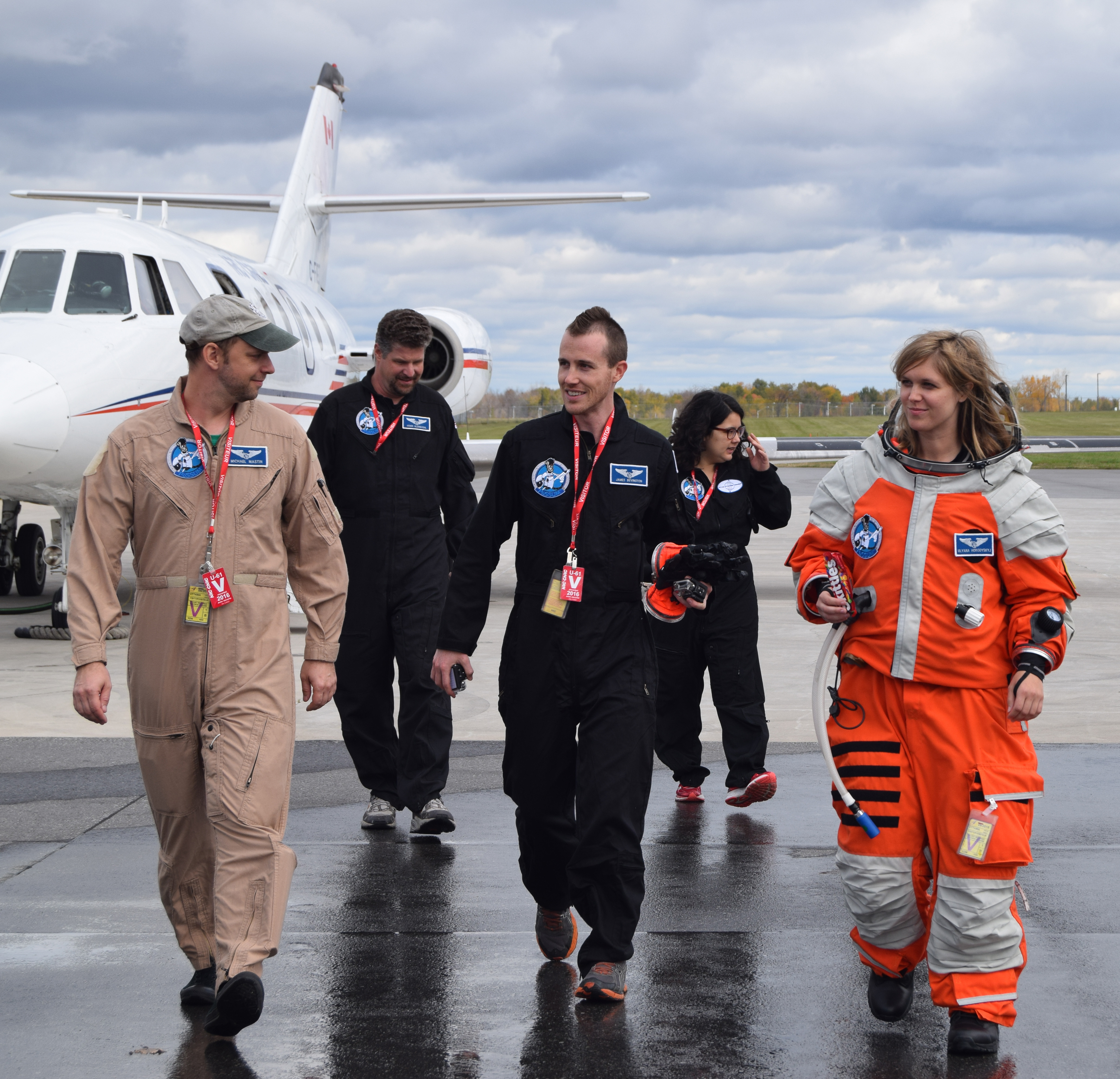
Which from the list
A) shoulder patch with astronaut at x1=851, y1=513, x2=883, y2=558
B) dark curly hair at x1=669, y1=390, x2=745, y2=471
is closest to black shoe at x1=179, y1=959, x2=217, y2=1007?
shoulder patch with astronaut at x1=851, y1=513, x2=883, y2=558

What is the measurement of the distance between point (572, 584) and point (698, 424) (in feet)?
8.63

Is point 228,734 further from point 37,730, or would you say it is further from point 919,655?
point 37,730

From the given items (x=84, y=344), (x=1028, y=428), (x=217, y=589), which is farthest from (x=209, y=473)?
(x=1028, y=428)

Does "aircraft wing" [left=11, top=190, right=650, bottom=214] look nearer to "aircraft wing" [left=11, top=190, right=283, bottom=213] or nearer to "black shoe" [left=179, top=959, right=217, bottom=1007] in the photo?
"aircraft wing" [left=11, top=190, right=283, bottom=213]

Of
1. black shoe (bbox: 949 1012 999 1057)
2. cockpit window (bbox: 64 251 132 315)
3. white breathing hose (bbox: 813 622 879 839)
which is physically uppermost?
cockpit window (bbox: 64 251 132 315)

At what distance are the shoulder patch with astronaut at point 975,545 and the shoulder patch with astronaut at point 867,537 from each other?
0.23m

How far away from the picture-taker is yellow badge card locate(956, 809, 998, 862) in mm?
3957

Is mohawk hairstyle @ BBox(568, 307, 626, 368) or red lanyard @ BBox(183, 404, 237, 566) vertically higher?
Answer: mohawk hairstyle @ BBox(568, 307, 626, 368)

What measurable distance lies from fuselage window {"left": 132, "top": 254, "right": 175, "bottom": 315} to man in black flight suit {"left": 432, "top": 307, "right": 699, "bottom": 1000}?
838 cm

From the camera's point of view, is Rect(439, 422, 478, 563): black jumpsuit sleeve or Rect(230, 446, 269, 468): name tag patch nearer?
Rect(230, 446, 269, 468): name tag patch

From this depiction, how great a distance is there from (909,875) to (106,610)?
2539 mm

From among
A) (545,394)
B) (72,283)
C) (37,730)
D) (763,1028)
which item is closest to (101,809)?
(37,730)

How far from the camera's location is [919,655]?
4.12 meters

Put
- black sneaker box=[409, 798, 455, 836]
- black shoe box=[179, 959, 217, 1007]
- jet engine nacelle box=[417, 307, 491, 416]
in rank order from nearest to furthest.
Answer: black shoe box=[179, 959, 217, 1007] < black sneaker box=[409, 798, 455, 836] < jet engine nacelle box=[417, 307, 491, 416]
